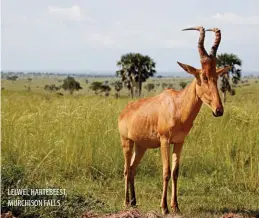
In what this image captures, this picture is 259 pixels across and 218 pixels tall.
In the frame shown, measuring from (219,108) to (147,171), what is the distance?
14.0 feet

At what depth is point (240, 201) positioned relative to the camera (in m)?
7.95

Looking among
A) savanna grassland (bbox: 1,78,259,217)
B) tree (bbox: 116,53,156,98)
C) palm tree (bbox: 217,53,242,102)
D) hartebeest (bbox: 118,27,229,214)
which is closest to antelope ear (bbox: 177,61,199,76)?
hartebeest (bbox: 118,27,229,214)

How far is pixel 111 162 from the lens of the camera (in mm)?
9742

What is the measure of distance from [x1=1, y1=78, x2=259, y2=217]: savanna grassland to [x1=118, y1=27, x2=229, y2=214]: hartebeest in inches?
30.5

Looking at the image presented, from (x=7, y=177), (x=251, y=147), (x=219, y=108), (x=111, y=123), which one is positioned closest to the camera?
(x=219, y=108)

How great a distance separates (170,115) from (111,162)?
11.6 ft

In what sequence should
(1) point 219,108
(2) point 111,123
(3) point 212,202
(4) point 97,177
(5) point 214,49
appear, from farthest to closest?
(2) point 111,123
(4) point 97,177
(3) point 212,202
(5) point 214,49
(1) point 219,108

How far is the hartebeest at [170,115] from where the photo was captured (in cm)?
606

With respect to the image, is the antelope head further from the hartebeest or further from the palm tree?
the palm tree

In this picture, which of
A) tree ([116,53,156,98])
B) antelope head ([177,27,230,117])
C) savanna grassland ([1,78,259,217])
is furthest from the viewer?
tree ([116,53,156,98])

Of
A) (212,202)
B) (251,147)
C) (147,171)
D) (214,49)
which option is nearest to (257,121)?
(251,147)

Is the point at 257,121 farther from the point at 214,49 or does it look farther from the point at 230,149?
the point at 214,49

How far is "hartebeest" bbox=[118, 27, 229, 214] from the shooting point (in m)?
6.06

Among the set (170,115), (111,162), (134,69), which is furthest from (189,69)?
(134,69)
